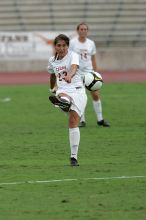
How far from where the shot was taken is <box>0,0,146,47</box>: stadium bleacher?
3756 centimetres

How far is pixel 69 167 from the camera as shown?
10633 millimetres

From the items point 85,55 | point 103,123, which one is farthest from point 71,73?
point 85,55

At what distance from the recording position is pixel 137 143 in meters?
13.2

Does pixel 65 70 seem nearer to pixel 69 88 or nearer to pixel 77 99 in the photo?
pixel 69 88

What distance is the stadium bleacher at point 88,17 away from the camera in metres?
37.6

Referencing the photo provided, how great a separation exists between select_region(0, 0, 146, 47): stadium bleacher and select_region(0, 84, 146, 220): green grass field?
17.9 m

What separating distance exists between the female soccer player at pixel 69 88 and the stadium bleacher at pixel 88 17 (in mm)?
26280

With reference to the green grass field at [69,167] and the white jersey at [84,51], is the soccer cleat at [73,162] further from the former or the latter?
the white jersey at [84,51]

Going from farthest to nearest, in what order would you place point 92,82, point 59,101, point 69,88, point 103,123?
point 103,123, point 92,82, point 69,88, point 59,101

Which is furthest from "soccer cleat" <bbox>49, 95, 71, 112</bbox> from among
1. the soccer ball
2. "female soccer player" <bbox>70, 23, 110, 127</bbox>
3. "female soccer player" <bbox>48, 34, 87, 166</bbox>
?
"female soccer player" <bbox>70, 23, 110, 127</bbox>

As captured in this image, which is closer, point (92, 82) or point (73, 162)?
point (73, 162)

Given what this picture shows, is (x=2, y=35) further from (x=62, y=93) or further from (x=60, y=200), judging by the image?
(x=60, y=200)

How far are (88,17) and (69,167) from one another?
28.5 metres

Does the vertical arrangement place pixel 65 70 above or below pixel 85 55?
above
